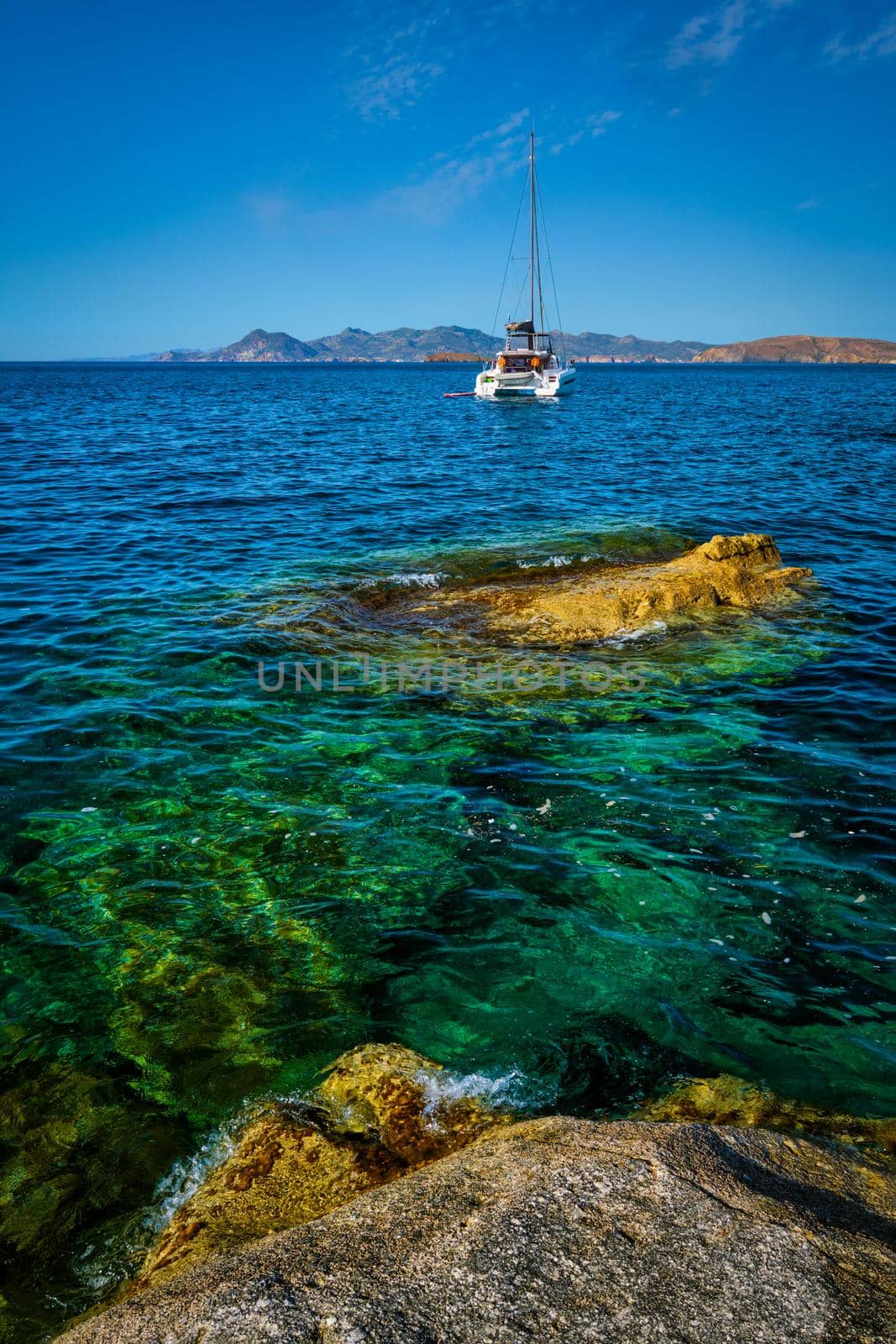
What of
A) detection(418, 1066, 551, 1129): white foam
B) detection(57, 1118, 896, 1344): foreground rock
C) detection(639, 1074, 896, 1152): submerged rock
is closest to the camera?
detection(57, 1118, 896, 1344): foreground rock

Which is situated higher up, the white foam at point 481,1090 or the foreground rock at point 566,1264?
the foreground rock at point 566,1264

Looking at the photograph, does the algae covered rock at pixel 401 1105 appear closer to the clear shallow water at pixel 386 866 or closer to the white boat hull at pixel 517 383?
the clear shallow water at pixel 386 866

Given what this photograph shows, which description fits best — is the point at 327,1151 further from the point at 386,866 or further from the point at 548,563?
→ the point at 548,563

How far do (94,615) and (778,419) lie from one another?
4915 centimetres

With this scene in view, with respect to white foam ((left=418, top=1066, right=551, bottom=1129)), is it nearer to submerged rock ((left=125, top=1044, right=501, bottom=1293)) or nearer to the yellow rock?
submerged rock ((left=125, top=1044, right=501, bottom=1293))

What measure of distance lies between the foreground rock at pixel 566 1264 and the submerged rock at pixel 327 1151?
0.49 metres

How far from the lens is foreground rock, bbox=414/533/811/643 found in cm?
1141

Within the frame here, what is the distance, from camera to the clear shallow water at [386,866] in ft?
14.4

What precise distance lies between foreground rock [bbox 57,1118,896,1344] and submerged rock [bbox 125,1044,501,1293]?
49 centimetres

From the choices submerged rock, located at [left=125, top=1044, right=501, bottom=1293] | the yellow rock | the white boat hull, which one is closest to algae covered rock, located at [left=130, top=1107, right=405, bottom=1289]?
submerged rock, located at [left=125, top=1044, right=501, bottom=1293]

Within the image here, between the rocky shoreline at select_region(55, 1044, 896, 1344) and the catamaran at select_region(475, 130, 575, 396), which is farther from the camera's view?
the catamaran at select_region(475, 130, 575, 396)

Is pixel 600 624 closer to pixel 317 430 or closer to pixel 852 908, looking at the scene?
pixel 852 908

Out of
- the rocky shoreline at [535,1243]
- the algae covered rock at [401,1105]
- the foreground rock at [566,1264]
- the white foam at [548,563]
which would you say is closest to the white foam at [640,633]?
the white foam at [548,563]

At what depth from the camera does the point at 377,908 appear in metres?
5.85
